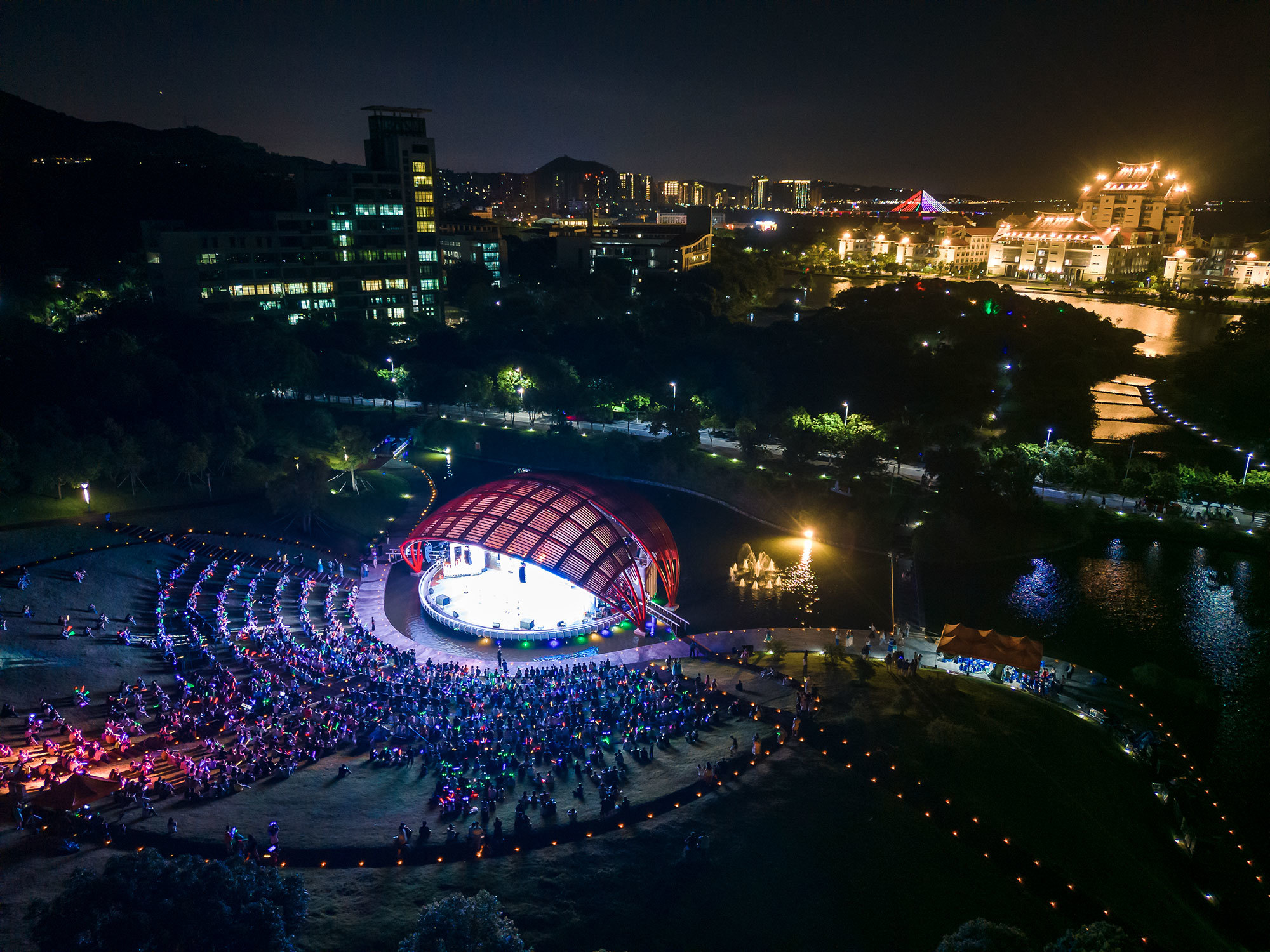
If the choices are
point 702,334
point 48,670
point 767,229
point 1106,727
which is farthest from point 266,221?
point 767,229

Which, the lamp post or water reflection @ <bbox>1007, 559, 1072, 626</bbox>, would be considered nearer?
water reflection @ <bbox>1007, 559, 1072, 626</bbox>

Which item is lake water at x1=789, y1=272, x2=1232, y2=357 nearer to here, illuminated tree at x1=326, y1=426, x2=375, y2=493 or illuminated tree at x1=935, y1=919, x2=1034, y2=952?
illuminated tree at x1=326, y1=426, x2=375, y2=493

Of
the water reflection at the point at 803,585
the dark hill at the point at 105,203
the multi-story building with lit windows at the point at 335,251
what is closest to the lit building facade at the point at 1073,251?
the multi-story building with lit windows at the point at 335,251

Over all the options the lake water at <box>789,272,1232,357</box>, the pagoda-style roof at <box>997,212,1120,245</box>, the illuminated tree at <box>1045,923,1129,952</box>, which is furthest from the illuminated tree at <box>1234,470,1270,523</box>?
the pagoda-style roof at <box>997,212,1120,245</box>

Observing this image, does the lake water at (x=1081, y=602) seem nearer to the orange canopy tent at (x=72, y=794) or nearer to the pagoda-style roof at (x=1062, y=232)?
the orange canopy tent at (x=72, y=794)

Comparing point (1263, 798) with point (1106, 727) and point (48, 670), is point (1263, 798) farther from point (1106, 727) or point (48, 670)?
point (48, 670)

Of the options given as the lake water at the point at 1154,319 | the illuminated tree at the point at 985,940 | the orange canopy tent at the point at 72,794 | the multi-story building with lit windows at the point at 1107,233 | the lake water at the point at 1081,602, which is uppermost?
the multi-story building with lit windows at the point at 1107,233

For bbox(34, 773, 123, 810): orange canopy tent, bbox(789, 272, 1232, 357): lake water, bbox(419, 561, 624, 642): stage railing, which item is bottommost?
bbox(419, 561, 624, 642): stage railing
